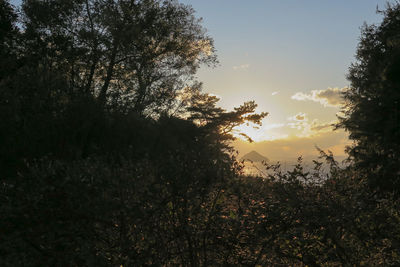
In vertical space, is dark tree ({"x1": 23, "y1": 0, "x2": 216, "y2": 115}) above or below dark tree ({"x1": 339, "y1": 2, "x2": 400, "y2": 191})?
above

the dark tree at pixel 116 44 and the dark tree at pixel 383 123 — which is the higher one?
the dark tree at pixel 116 44

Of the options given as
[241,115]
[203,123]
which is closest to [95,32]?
[203,123]

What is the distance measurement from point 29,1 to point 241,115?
20.3 metres

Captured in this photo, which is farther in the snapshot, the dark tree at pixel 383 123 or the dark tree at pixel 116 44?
the dark tree at pixel 116 44

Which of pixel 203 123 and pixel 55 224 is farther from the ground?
pixel 203 123

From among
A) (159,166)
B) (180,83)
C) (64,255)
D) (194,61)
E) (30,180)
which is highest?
(194,61)

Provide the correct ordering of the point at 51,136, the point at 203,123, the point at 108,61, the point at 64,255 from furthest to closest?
the point at 203,123 → the point at 108,61 → the point at 51,136 → the point at 64,255

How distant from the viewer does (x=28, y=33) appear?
2025 cm

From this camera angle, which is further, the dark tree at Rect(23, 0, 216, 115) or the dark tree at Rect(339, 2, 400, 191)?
the dark tree at Rect(23, 0, 216, 115)

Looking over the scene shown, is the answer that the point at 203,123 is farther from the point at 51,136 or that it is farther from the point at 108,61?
the point at 51,136

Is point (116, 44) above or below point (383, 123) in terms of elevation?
above

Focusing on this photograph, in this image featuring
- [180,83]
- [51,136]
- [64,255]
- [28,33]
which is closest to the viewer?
[64,255]

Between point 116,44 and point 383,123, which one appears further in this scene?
point 116,44

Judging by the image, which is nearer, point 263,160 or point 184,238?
point 184,238
